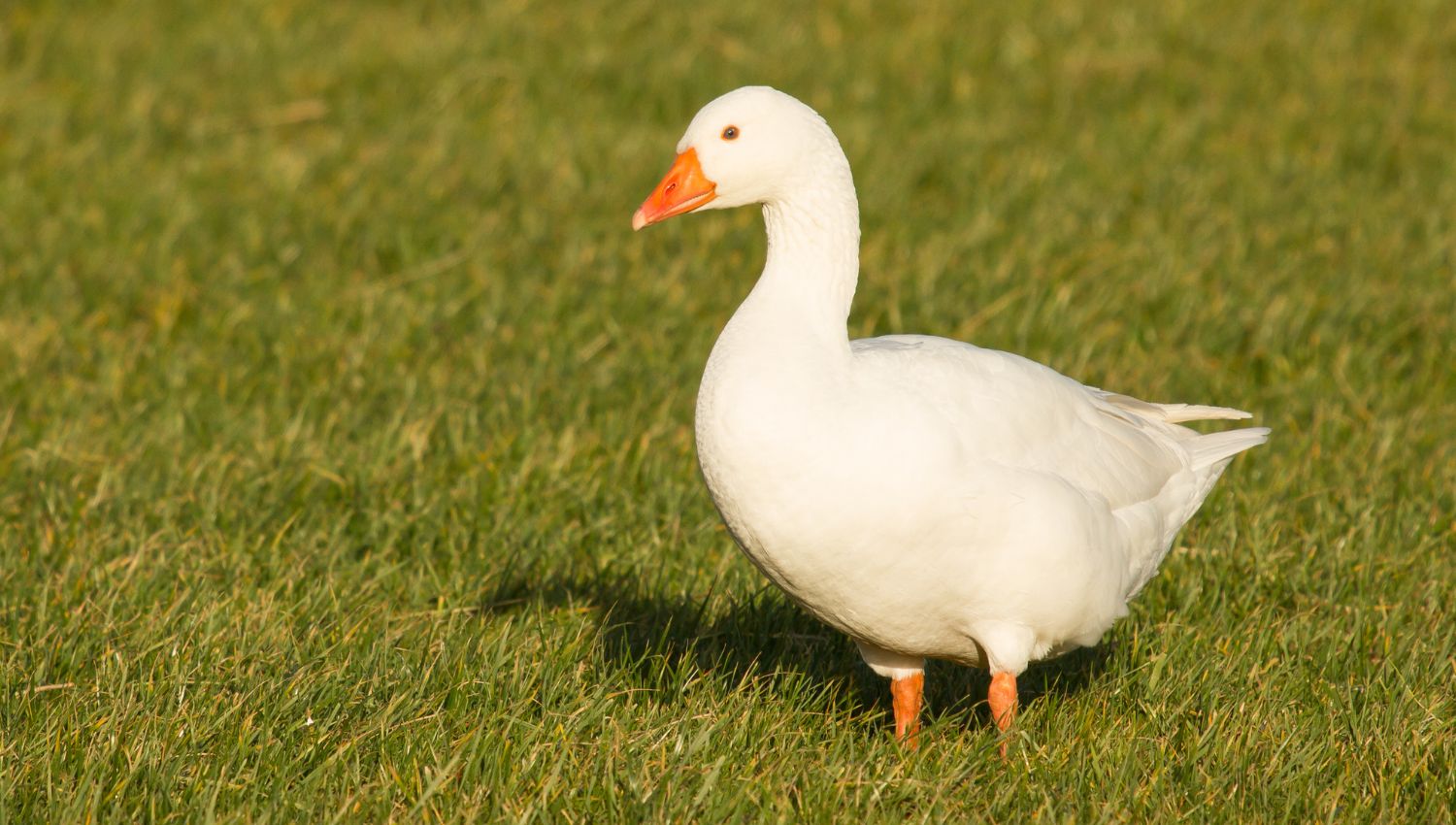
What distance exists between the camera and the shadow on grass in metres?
4.94

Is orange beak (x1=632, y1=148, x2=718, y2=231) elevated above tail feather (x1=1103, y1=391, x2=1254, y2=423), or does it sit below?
above

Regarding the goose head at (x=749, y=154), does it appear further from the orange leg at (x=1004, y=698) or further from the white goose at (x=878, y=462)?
the orange leg at (x=1004, y=698)

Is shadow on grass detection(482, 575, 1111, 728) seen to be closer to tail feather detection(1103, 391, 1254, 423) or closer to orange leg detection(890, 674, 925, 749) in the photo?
orange leg detection(890, 674, 925, 749)

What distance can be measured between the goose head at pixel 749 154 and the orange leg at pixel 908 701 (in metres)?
1.42

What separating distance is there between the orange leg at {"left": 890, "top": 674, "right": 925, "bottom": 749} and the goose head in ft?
4.66

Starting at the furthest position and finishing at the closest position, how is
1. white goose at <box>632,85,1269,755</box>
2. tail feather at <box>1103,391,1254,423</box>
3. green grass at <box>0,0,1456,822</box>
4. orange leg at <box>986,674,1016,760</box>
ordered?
tail feather at <box>1103,391,1254,423</box>
orange leg at <box>986,674,1016,760</box>
green grass at <box>0,0,1456,822</box>
white goose at <box>632,85,1269,755</box>

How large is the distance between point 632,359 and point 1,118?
4.88 meters

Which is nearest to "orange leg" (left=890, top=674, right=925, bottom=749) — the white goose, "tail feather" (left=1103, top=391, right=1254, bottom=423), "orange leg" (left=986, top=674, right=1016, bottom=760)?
the white goose

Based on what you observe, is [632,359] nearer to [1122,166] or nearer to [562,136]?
[562,136]

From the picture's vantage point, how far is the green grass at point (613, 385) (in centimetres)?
415

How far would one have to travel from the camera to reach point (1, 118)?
32.2ft

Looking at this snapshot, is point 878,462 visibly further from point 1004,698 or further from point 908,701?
point 908,701

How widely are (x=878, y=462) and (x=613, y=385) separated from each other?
330cm

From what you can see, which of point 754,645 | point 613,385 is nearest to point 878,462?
point 754,645
